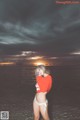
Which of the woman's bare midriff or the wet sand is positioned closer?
the woman's bare midriff

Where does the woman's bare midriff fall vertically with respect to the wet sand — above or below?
above

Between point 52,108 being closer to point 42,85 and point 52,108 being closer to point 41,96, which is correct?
point 41,96

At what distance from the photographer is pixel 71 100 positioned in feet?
52.4

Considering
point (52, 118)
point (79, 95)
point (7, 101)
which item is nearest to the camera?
point (52, 118)

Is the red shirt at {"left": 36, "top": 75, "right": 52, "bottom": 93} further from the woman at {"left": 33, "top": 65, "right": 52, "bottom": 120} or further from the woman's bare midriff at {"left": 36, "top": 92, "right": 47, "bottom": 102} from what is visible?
the woman's bare midriff at {"left": 36, "top": 92, "right": 47, "bottom": 102}

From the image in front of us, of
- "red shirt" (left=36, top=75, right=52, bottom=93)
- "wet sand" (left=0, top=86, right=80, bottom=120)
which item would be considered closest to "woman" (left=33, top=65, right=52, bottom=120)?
"red shirt" (left=36, top=75, right=52, bottom=93)

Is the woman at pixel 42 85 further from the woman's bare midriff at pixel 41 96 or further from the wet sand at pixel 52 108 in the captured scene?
the wet sand at pixel 52 108

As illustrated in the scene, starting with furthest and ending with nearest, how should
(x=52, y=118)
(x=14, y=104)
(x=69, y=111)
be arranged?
(x=14, y=104)
(x=69, y=111)
(x=52, y=118)

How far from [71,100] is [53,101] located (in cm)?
99

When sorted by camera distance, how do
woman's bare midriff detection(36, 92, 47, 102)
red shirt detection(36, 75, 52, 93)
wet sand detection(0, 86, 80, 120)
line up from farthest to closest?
wet sand detection(0, 86, 80, 120), woman's bare midriff detection(36, 92, 47, 102), red shirt detection(36, 75, 52, 93)

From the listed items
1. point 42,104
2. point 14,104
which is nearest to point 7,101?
point 14,104

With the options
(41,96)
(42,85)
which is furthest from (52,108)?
(42,85)

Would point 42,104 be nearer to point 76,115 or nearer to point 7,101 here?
point 76,115

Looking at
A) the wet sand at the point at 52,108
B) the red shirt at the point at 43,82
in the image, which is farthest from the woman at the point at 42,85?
the wet sand at the point at 52,108
